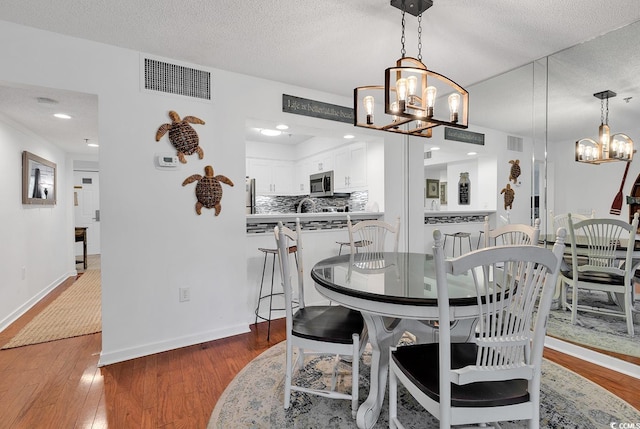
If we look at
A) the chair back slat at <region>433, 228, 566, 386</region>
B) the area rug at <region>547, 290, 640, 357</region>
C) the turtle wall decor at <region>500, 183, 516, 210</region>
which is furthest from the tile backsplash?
the chair back slat at <region>433, 228, 566, 386</region>

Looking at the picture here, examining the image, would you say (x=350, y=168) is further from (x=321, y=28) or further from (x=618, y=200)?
(x=618, y=200)

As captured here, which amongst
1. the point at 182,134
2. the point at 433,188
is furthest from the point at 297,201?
the point at 182,134

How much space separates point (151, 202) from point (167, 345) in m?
1.21

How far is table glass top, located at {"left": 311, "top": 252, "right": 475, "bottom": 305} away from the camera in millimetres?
1447

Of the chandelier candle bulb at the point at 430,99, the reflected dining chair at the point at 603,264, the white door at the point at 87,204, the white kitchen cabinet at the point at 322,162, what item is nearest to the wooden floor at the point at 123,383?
the reflected dining chair at the point at 603,264

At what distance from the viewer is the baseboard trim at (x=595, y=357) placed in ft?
7.40

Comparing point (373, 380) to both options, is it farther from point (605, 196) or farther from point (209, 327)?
point (605, 196)

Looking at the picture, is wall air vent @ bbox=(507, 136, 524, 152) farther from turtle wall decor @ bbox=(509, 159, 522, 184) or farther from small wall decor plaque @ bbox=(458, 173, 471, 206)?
small wall decor plaque @ bbox=(458, 173, 471, 206)

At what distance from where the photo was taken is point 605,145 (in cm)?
263

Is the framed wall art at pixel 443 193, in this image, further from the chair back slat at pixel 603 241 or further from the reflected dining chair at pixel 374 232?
the chair back slat at pixel 603 241

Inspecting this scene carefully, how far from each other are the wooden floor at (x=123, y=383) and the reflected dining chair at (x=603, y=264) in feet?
1.83

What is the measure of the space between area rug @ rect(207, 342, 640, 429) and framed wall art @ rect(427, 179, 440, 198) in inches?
100

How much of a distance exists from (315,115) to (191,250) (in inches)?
74.8

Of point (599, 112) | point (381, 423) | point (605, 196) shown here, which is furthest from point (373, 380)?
point (599, 112)
